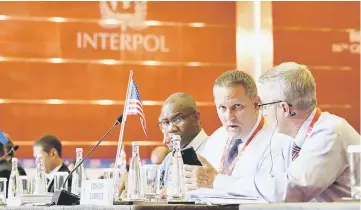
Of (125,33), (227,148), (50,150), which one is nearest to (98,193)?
(227,148)

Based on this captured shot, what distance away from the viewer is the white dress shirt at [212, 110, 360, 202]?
2.42 metres

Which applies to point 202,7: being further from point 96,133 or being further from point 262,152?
point 262,152

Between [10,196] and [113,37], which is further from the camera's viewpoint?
[113,37]

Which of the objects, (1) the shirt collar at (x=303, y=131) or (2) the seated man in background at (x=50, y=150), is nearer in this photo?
(1) the shirt collar at (x=303, y=131)

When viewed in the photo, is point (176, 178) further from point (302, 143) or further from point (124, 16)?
point (124, 16)

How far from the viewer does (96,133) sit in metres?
6.23

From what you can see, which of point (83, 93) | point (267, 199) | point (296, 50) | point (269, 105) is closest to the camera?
point (267, 199)

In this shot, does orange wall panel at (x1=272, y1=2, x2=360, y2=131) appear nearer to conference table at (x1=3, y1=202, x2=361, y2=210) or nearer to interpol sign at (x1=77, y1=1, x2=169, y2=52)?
interpol sign at (x1=77, y1=1, x2=169, y2=52)

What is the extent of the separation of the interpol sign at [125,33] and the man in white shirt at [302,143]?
365 cm

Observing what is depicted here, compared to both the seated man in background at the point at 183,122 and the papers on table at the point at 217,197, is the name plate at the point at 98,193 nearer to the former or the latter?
the papers on table at the point at 217,197

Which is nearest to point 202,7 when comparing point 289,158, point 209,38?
point 209,38

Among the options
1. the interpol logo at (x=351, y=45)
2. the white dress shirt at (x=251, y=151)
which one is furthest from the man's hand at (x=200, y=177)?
the interpol logo at (x=351, y=45)

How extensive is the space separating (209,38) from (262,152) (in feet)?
11.3

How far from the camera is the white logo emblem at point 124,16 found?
250 inches
